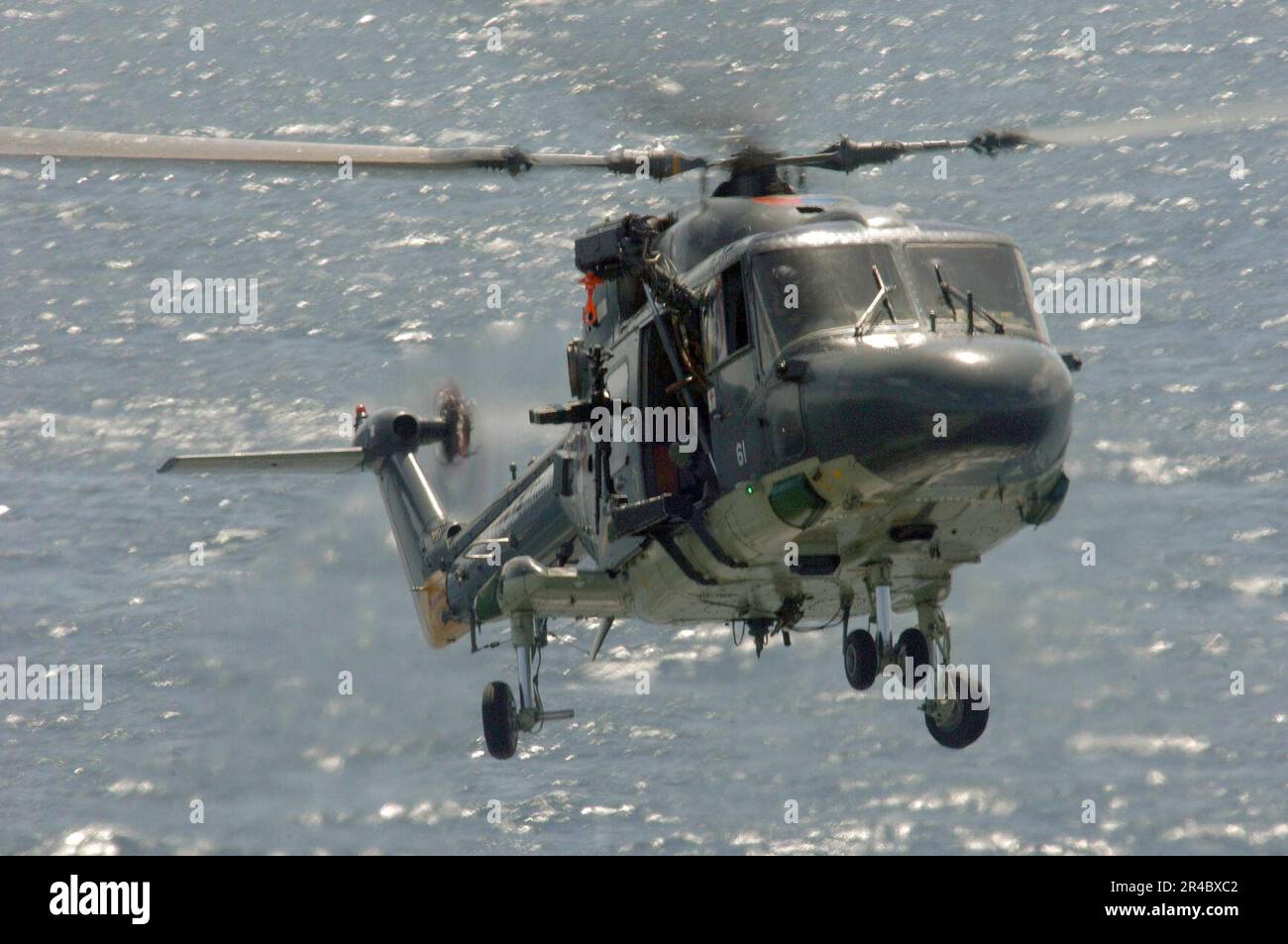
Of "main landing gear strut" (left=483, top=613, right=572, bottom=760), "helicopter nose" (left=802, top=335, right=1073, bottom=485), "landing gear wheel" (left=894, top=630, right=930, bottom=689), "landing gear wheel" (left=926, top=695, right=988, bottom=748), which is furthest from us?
"main landing gear strut" (left=483, top=613, right=572, bottom=760)

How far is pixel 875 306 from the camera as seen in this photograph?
16422mm

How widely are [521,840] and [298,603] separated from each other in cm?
1505

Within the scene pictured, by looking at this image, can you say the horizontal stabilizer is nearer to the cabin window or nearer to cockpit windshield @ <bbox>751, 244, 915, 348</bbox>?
the cabin window

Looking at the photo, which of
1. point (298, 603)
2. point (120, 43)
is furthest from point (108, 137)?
point (120, 43)

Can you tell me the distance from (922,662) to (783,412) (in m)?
3.43

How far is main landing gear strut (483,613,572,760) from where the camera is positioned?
20.4 metres

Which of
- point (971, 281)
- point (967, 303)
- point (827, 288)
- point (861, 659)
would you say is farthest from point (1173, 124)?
point (861, 659)

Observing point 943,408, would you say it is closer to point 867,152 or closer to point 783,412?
point 783,412

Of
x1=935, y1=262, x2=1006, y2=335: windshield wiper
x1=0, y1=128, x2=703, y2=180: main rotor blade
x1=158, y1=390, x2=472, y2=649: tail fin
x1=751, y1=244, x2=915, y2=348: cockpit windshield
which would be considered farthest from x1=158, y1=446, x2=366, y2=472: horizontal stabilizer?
x1=935, y1=262, x2=1006, y2=335: windshield wiper

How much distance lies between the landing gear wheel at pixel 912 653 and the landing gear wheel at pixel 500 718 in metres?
4.88

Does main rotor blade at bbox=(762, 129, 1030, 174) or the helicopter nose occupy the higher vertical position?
main rotor blade at bbox=(762, 129, 1030, 174)
